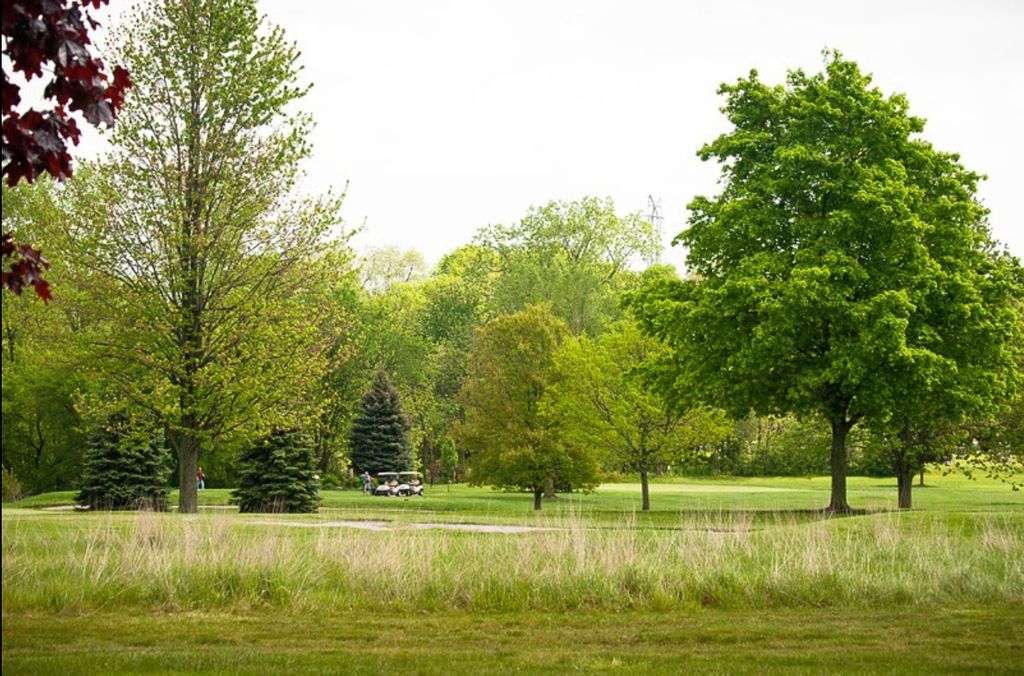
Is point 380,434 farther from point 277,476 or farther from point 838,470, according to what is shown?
point 838,470

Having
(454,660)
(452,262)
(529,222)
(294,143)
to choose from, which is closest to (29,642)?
(454,660)

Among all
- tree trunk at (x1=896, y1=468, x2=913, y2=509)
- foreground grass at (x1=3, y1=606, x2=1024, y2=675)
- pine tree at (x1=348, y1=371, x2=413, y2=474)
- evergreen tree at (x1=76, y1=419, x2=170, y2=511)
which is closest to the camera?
foreground grass at (x1=3, y1=606, x2=1024, y2=675)

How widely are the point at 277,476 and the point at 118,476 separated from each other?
19.1ft

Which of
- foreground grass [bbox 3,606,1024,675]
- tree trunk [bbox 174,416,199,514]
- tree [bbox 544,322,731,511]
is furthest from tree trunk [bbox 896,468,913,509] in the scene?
foreground grass [bbox 3,606,1024,675]

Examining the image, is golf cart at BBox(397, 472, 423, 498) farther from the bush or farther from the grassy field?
the grassy field

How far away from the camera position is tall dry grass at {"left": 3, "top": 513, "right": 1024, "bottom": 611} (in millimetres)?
11820

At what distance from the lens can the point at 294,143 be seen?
25.8 meters

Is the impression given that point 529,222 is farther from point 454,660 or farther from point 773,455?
point 454,660

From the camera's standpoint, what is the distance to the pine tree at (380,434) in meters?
57.3

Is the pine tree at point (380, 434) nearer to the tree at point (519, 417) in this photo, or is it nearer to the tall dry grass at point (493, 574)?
the tree at point (519, 417)

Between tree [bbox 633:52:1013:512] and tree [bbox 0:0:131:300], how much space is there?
21.2 m

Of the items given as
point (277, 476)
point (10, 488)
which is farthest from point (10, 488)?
point (277, 476)

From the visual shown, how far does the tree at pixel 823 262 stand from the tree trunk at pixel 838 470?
4cm

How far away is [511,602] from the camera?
465 inches
